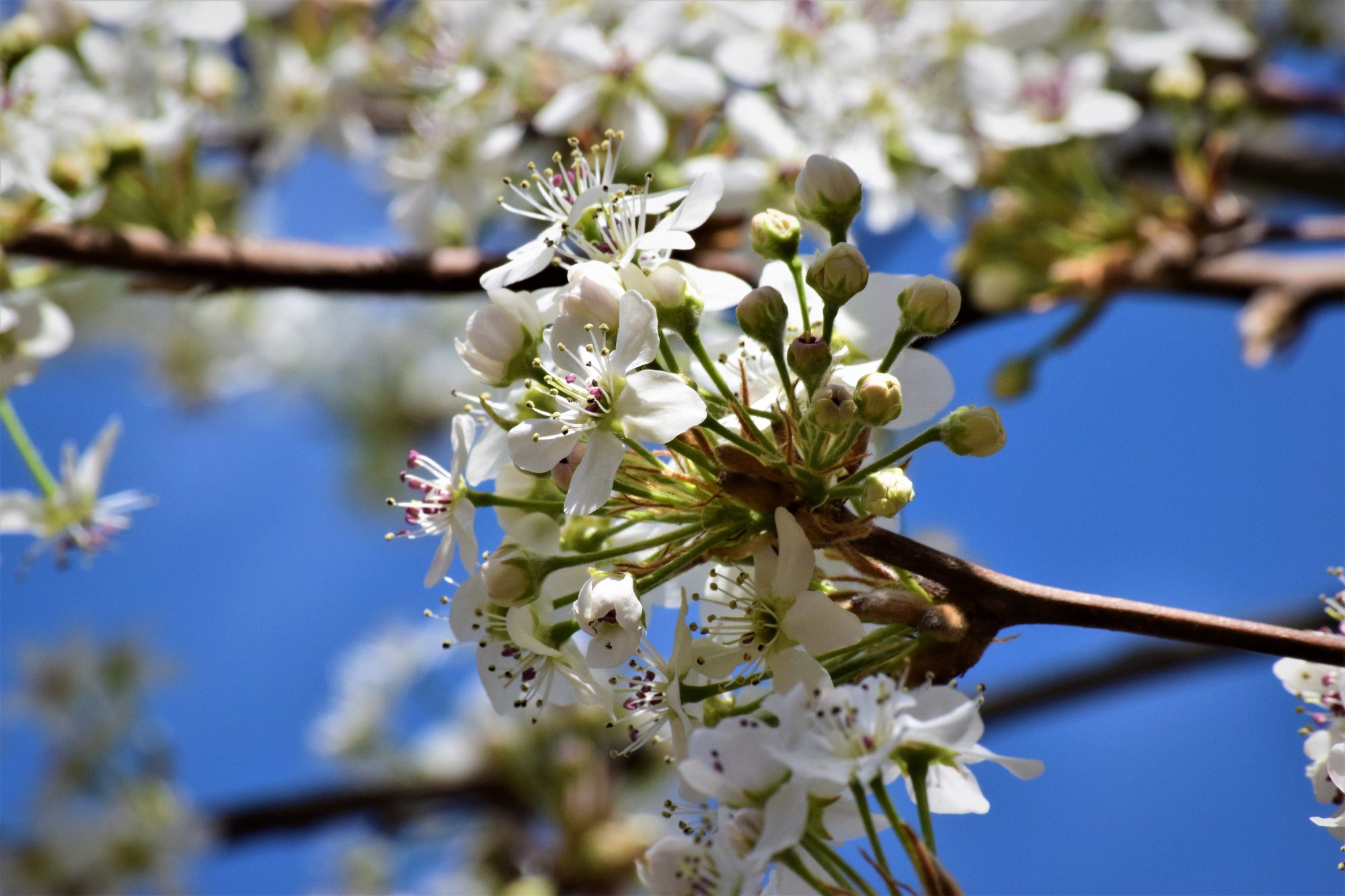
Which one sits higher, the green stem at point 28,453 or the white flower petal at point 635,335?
the white flower petal at point 635,335

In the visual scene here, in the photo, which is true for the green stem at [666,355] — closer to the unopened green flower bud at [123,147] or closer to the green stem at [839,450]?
the green stem at [839,450]

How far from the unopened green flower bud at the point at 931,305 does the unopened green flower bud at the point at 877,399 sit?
0.09m

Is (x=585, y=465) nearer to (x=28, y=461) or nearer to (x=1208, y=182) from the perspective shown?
(x=28, y=461)

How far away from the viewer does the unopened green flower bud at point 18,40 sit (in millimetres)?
1860

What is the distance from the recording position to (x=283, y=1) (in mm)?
2250

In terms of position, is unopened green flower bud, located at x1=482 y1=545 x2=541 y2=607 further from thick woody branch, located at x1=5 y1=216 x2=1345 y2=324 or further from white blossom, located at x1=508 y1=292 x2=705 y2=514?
thick woody branch, located at x1=5 y1=216 x2=1345 y2=324

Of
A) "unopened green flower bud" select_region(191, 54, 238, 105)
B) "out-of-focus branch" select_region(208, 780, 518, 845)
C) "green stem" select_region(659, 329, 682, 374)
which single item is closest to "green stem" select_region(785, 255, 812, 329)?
"green stem" select_region(659, 329, 682, 374)

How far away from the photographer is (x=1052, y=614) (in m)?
0.94

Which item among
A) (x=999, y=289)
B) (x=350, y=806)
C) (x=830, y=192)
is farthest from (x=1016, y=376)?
(x=350, y=806)

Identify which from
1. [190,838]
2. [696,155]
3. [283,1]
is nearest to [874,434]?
[696,155]

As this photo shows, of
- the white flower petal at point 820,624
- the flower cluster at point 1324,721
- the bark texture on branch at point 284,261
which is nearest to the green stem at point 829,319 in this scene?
the white flower petal at point 820,624

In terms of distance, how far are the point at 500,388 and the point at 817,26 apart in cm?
116

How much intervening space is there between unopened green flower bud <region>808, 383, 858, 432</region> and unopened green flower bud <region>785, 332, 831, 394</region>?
1.1 inches

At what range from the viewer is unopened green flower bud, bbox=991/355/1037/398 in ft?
6.87
